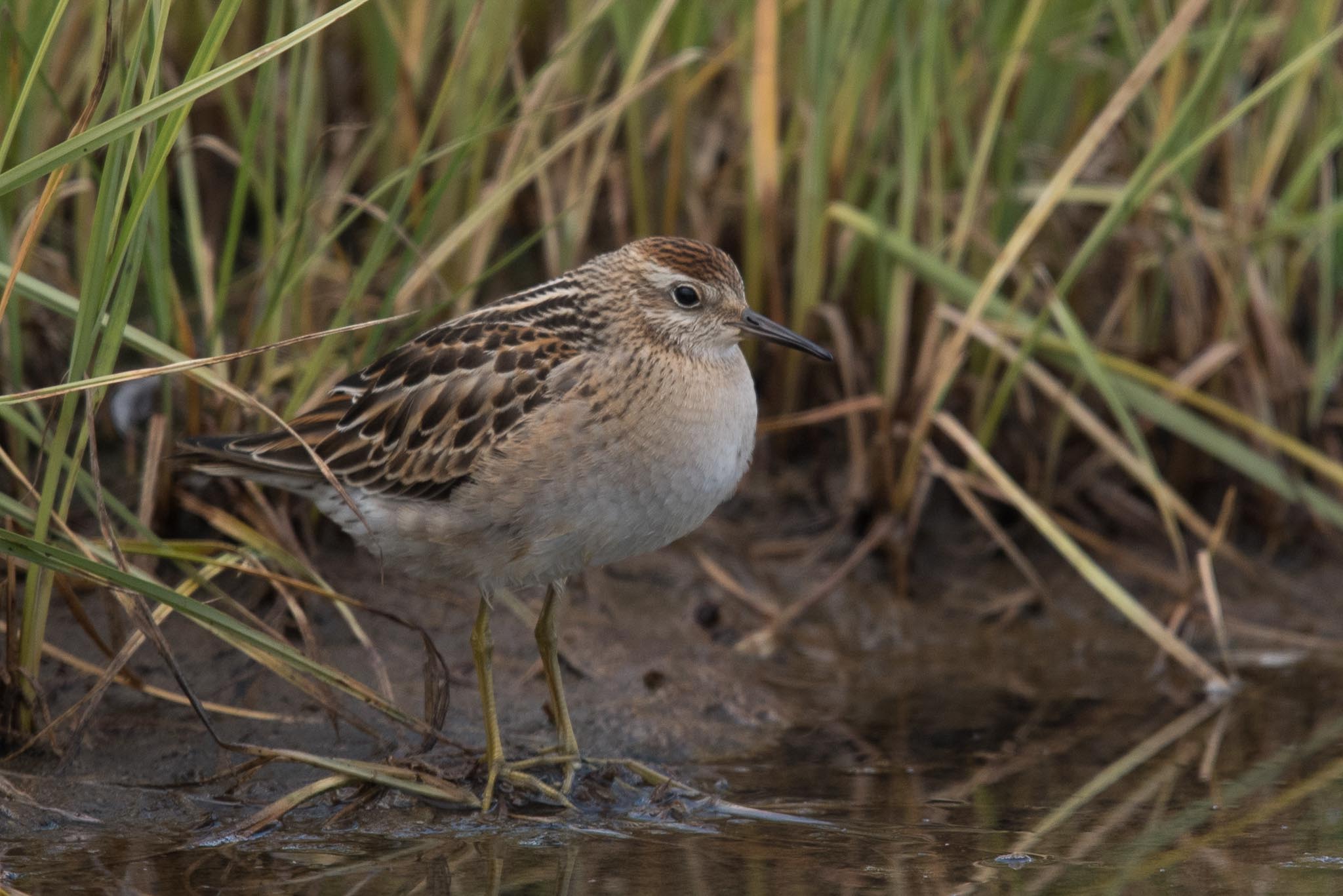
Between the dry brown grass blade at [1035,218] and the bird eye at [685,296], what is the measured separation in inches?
59.3

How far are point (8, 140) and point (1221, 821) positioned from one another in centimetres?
362

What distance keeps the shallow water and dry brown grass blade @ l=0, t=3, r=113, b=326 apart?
1.38 m

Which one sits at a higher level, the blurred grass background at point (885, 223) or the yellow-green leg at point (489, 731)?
the blurred grass background at point (885, 223)

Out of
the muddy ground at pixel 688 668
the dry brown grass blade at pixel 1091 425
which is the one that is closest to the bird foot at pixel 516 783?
the muddy ground at pixel 688 668

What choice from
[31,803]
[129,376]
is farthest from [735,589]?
[129,376]

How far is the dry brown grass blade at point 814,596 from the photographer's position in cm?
609

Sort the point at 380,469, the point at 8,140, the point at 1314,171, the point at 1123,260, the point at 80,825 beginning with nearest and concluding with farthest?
1. the point at 8,140
2. the point at 80,825
3. the point at 380,469
4. the point at 1314,171
5. the point at 1123,260

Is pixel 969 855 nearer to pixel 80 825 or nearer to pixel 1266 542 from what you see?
pixel 80 825

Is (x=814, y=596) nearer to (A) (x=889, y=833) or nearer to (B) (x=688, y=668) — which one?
(B) (x=688, y=668)

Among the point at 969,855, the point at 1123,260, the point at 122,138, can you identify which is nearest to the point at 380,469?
the point at 122,138

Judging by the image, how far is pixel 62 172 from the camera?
13.9 ft

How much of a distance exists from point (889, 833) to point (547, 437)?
4.65 feet

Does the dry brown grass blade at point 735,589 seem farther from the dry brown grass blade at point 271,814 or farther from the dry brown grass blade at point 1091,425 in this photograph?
the dry brown grass blade at point 271,814

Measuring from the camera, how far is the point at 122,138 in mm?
4047
